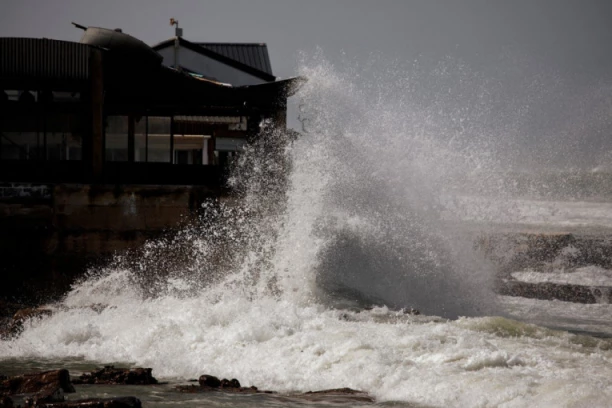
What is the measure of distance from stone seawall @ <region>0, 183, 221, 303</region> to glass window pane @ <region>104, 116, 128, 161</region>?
3.04 m

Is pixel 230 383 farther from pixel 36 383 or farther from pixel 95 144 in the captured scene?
pixel 95 144

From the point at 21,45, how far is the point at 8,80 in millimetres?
932

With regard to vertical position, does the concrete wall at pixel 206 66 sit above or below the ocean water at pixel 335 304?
above

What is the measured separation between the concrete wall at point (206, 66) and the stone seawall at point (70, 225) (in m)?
16.3

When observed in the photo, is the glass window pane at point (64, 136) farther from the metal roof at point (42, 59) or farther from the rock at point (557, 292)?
the rock at point (557, 292)

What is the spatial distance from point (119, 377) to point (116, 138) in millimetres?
13723

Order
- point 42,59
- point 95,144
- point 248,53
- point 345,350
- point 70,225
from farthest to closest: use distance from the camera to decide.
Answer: point 248,53 < point 42,59 < point 95,144 < point 70,225 < point 345,350

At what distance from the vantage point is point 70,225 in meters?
19.3

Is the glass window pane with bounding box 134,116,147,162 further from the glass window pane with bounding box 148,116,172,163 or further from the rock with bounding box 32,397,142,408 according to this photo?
the rock with bounding box 32,397,142,408

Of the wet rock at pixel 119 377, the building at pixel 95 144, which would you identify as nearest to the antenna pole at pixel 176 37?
the building at pixel 95 144

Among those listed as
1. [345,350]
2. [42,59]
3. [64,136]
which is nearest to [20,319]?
[345,350]

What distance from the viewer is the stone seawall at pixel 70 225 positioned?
19.0 metres

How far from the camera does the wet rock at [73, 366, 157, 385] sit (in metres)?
9.55

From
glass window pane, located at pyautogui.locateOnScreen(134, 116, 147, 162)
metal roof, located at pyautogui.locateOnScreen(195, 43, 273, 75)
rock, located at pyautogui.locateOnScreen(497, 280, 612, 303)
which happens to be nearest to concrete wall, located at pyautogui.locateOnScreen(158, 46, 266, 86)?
metal roof, located at pyautogui.locateOnScreen(195, 43, 273, 75)
